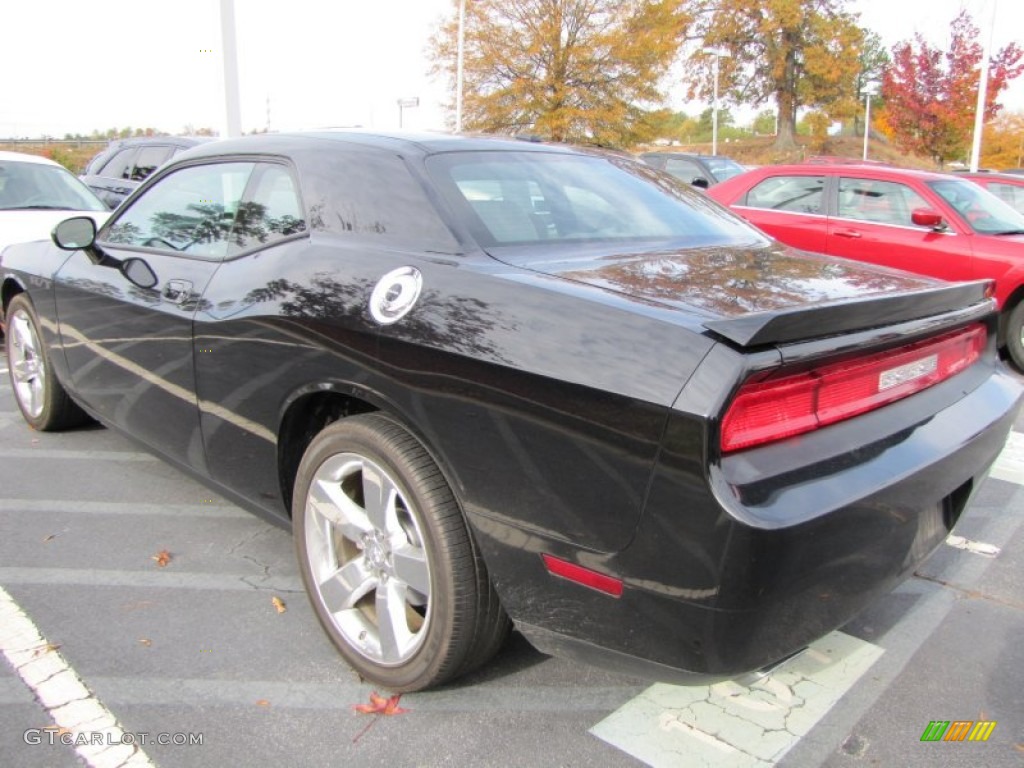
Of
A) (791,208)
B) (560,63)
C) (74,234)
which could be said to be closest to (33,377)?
(74,234)

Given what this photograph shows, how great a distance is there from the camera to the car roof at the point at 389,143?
2.79 metres

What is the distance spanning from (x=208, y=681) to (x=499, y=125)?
2968cm

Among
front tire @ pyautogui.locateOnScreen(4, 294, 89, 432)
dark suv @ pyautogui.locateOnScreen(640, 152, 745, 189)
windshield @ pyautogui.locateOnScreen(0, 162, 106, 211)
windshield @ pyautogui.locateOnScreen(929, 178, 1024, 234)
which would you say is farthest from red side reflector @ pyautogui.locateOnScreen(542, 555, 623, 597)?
dark suv @ pyautogui.locateOnScreen(640, 152, 745, 189)

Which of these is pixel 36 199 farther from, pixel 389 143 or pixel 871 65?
pixel 871 65

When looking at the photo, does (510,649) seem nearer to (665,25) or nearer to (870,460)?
(870,460)

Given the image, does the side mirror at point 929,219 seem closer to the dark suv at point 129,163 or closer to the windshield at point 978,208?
the windshield at point 978,208

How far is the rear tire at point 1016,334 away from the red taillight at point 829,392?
511 centimetres

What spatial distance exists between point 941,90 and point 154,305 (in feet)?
124

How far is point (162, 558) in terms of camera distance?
10.6 ft

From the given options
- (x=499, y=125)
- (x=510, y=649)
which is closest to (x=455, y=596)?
(x=510, y=649)

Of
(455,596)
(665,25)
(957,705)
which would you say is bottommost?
(957,705)

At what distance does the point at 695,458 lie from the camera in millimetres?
1633

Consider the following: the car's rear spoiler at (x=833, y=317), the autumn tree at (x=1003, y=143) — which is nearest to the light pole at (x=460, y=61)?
the car's rear spoiler at (x=833, y=317)

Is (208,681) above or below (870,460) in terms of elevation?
below
